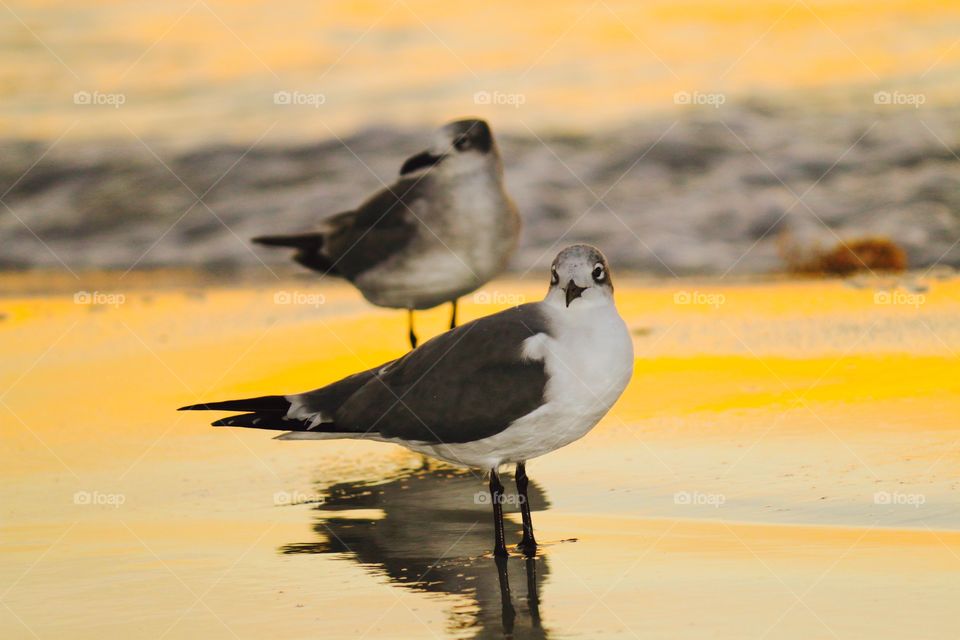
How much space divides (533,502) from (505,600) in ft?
3.74

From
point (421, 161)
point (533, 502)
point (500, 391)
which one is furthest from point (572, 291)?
point (421, 161)

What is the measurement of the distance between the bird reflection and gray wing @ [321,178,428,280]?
206cm

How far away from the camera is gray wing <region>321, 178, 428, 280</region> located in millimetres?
7441

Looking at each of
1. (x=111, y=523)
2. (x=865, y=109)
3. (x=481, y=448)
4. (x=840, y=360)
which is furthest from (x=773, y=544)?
(x=865, y=109)

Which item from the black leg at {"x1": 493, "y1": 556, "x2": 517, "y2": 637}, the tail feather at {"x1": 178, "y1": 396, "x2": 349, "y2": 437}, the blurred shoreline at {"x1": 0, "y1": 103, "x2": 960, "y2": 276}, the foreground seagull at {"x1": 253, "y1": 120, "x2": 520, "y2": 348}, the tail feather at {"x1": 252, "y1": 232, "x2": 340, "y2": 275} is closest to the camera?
the black leg at {"x1": 493, "y1": 556, "x2": 517, "y2": 637}

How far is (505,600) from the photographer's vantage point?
3850 mm

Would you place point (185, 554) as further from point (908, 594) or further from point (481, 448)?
point (908, 594)

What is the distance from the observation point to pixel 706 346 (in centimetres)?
760

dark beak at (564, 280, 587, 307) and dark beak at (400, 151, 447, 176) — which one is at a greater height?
dark beak at (400, 151, 447, 176)

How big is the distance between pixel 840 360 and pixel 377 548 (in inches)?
132

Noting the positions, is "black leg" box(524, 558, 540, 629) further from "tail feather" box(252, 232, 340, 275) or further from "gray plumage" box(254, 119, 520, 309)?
"tail feather" box(252, 232, 340, 275)

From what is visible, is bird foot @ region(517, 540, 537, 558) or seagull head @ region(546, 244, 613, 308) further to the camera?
seagull head @ region(546, 244, 613, 308)

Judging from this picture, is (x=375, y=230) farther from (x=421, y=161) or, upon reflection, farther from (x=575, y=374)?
(x=575, y=374)

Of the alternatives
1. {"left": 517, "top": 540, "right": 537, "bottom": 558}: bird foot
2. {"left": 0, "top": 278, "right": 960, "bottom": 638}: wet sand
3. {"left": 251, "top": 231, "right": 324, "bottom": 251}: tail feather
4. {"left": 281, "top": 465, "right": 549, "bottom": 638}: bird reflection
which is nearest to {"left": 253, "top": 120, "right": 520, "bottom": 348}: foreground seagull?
{"left": 0, "top": 278, "right": 960, "bottom": 638}: wet sand
